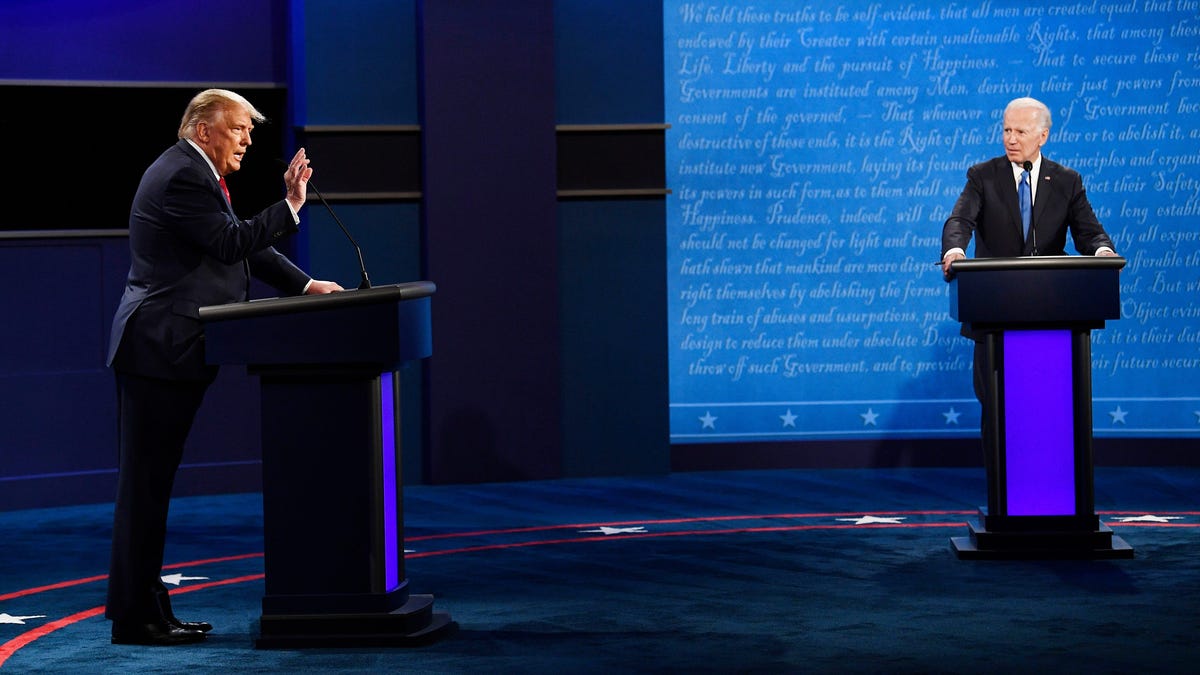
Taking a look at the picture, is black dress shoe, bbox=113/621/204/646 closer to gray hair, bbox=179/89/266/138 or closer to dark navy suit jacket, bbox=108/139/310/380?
dark navy suit jacket, bbox=108/139/310/380

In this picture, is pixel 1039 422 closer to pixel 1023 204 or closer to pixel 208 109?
pixel 1023 204

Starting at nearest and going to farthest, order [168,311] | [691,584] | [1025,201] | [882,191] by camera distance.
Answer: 1. [168,311]
2. [691,584]
3. [1025,201]
4. [882,191]

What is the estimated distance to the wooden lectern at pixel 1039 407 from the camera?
587 centimetres

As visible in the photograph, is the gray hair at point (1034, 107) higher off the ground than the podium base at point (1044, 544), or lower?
higher

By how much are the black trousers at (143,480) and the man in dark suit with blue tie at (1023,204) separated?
118 inches

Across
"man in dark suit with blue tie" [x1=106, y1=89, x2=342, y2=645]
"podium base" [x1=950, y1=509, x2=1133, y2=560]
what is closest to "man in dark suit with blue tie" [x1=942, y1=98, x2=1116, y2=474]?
"podium base" [x1=950, y1=509, x2=1133, y2=560]

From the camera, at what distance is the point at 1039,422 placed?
6.00m

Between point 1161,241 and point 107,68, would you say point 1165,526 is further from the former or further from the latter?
point 107,68

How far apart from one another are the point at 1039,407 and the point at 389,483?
2569mm

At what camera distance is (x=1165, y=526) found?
6648 millimetres

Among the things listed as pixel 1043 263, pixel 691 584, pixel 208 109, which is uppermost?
pixel 208 109

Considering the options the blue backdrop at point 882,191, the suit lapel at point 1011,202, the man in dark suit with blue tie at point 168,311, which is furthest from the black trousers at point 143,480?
the blue backdrop at point 882,191

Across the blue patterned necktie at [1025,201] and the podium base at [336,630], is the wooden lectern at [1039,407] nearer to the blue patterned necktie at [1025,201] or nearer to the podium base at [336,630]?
the blue patterned necktie at [1025,201]

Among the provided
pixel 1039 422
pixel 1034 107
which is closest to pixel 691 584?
pixel 1039 422
